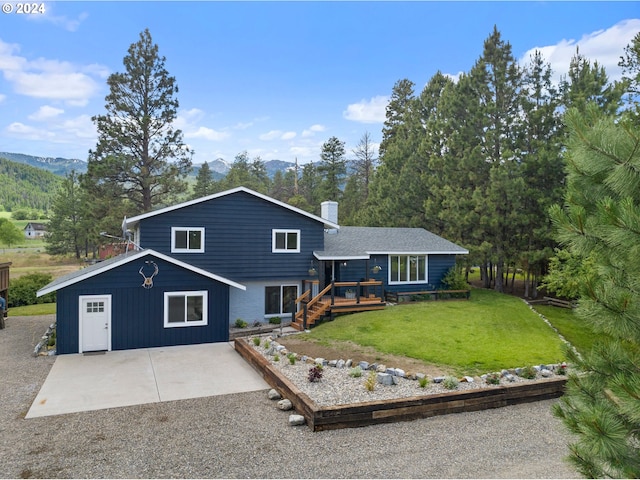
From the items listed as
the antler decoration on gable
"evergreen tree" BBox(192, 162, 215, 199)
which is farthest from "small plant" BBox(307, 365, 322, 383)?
"evergreen tree" BBox(192, 162, 215, 199)

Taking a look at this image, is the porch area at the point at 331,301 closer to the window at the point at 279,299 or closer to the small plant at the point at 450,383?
the window at the point at 279,299

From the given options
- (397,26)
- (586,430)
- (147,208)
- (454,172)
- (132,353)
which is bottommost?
(132,353)

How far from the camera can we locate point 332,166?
50719 mm

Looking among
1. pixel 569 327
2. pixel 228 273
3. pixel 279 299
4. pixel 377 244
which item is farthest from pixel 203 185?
pixel 569 327

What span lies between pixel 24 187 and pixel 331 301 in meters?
168

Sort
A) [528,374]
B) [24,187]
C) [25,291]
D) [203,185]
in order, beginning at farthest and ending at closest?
[24,187], [203,185], [25,291], [528,374]

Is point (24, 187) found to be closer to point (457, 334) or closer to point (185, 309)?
point (185, 309)

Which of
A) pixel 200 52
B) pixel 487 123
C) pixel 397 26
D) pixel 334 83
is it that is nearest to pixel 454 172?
pixel 487 123

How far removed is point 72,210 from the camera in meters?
53.1

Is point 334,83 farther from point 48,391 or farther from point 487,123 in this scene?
point 48,391

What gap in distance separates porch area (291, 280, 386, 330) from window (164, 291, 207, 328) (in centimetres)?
379

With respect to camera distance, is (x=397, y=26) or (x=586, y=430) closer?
(x=586, y=430)

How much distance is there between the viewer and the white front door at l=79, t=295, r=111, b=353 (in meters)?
12.6

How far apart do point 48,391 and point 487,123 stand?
80.3 ft
